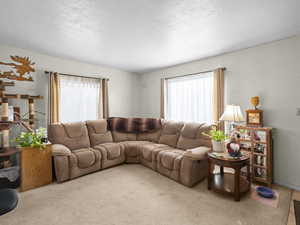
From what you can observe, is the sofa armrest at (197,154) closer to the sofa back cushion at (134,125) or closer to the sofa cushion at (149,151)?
the sofa cushion at (149,151)

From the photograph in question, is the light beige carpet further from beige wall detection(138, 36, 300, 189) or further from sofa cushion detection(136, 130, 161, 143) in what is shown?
sofa cushion detection(136, 130, 161, 143)

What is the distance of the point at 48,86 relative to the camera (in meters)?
3.31

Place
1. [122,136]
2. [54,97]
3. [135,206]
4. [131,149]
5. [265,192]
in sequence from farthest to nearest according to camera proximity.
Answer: [122,136] < [131,149] < [54,97] < [265,192] < [135,206]

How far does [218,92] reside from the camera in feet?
10.4

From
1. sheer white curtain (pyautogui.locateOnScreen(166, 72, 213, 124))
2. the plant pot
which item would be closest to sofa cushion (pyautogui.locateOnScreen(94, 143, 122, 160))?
sheer white curtain (pyautogui.locateOnScreen(166, 72, 213, 124))

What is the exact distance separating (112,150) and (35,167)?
1.32 metres

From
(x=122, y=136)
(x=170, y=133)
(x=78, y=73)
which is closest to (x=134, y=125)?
(x=122, y=136)

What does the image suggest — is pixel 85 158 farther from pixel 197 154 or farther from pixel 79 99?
pixel 197 154

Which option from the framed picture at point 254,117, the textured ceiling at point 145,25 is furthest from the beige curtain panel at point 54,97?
the framed picture at point 254,117

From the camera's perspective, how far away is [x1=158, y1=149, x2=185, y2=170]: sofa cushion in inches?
104

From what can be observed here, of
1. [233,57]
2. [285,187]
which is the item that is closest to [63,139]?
[233,57]

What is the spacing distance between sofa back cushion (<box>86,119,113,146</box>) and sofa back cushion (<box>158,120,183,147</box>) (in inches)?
50.5

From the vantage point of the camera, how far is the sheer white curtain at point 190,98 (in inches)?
138

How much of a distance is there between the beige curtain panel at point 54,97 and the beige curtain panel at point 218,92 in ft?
11.1
